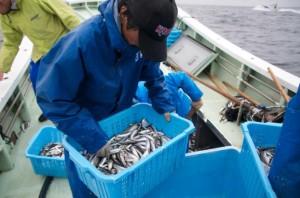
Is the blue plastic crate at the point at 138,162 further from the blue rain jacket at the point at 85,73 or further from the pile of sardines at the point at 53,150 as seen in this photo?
the pile of sardines at the point at 53,150

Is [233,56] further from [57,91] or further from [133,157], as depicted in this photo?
[57,91]

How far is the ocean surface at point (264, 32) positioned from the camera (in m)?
12.0

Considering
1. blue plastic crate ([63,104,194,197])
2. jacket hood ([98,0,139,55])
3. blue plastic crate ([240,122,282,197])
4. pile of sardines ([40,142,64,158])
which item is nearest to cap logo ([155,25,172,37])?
jacket hood ([98,0,139,55])

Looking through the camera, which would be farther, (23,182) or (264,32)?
(264,32)

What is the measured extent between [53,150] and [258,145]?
7.72ft

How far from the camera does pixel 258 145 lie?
75.5 inches

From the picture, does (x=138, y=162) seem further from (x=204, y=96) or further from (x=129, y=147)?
(x=204, y=96)

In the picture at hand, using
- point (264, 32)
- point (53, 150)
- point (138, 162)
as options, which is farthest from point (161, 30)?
point (264, 32)

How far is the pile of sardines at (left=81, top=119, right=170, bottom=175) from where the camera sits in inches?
71.9

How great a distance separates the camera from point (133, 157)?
1.92 meters

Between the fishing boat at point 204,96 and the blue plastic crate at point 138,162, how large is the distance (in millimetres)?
840

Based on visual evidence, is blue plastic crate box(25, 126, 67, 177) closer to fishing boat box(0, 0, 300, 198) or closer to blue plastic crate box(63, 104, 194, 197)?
fishing boat box(0, 0, 300, 198)

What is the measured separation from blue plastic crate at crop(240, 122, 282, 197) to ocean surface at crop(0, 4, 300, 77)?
9.56 metres

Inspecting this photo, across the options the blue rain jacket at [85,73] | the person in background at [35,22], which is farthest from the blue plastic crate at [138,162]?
the person in background at [35,22]
